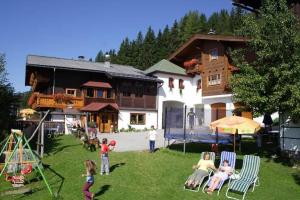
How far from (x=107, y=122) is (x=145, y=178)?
84.2ft

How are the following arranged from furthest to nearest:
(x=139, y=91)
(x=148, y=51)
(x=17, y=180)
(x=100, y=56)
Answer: (x=100, y=56) < (x=148, y=51) < (x=139, y=91) < (x=17, y=180)

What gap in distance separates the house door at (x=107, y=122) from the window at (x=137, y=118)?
252 cm

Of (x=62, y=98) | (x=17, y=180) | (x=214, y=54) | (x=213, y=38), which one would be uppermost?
(x=213, y=38)

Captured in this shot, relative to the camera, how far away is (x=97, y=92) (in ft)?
132

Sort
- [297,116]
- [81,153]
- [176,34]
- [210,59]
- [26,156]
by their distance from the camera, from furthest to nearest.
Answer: [176,34] < [210,59] < [81,153] < [26,156] < [297,116]

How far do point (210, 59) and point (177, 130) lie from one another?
15525mm

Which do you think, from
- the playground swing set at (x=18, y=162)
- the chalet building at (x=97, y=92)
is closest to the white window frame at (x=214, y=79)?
the chalet building at (x=97, y=92)

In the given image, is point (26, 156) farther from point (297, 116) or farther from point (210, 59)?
point (210, 59)

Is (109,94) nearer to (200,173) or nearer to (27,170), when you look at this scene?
(27,170)

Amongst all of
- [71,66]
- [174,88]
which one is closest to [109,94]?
[71,66]

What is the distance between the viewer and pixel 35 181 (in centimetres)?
1545

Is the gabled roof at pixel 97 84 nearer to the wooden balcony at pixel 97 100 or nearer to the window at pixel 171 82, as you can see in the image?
the wooden balcony at pixel 97 100

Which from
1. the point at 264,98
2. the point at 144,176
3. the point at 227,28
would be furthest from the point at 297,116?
the point at 227,28

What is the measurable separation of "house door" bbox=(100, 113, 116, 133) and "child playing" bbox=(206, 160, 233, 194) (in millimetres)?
26289
